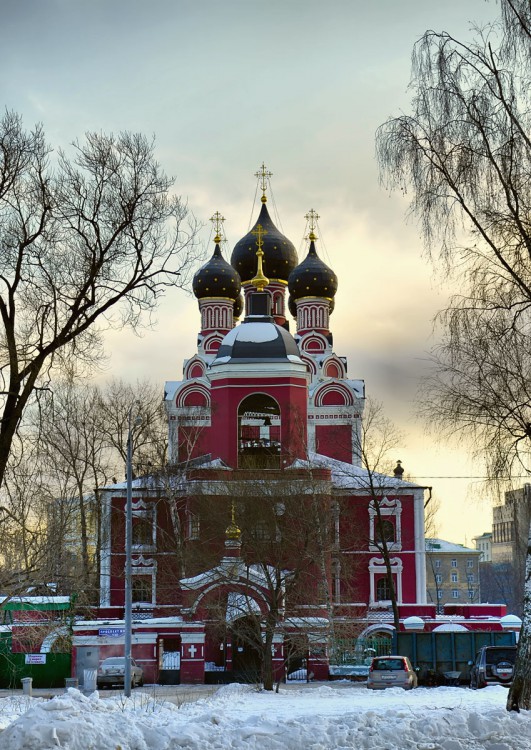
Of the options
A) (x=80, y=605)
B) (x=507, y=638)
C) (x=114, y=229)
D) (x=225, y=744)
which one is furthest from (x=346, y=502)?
(x=225, y=744)

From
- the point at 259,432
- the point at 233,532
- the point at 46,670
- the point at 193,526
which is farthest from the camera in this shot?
the point at 259,432

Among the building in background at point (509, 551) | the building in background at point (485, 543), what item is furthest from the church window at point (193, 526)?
the building in background at point (485, 543)

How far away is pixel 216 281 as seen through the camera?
192 ft

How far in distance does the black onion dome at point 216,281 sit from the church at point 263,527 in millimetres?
116

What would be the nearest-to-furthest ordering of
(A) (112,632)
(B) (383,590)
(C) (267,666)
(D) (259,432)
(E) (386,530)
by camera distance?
(C) (267,666)
(A) (112,632)
(B) (383,590)
(E) (386,530)
(D) (259,432)

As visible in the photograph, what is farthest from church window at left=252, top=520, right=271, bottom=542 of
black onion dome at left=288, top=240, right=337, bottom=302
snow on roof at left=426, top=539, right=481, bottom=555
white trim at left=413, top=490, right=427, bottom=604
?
snow on roof at left=426, top=539, right=481, bottom=555

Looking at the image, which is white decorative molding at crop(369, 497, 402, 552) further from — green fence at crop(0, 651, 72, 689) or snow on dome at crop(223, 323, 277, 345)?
green fence at crop(0, 651, 72, 689)

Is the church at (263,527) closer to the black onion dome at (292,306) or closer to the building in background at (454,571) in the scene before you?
the black onion dome at (292,306)

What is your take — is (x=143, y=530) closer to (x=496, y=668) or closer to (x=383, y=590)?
(x=383, y=590)

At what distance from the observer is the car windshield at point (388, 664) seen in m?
25.8

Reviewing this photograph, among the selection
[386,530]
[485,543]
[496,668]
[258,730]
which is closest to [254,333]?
[386,530]

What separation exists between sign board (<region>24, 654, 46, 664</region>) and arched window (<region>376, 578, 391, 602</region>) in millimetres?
13707

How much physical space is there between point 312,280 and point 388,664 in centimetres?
3411

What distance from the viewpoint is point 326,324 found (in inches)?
2297
